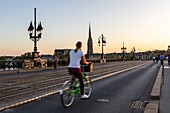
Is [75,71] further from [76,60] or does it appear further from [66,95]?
[66,95]

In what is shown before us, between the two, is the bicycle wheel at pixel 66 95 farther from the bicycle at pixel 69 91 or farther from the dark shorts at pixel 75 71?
the dark shorts at pixel 75 71

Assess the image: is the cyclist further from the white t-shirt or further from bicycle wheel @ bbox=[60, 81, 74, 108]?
bicycle wheel @ bbox=[60, 81, 74, 108]

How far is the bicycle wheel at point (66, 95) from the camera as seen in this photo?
8.06 metres

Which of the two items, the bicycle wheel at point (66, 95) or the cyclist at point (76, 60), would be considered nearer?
the bicycle wheel at point (66, 95)

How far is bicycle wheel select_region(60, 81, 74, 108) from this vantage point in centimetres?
806

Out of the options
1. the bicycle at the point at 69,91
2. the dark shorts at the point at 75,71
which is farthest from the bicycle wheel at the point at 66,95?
the dark shorts at the point at 75,71

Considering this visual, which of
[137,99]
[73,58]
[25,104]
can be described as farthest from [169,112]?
[25,104]

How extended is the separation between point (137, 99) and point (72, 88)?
2723 millimetres

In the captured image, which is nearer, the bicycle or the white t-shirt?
the bicycle

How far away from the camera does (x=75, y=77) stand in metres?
8.65

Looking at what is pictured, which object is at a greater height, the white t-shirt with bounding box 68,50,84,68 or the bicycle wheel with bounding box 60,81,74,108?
the white t-shirt with bounding box 68,50,84,68

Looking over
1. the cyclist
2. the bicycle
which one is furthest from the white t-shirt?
the bicycle

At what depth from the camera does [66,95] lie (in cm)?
831

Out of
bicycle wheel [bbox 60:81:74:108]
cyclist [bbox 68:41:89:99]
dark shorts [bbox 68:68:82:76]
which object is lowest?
bicycle wheel [bbox 60:81:74:108]
